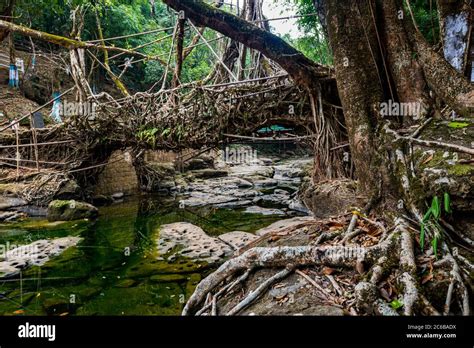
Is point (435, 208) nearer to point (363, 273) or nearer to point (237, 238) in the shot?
point (363, 273)

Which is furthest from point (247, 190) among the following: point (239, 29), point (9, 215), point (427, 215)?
point (427, 215)

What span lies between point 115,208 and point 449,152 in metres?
8.46

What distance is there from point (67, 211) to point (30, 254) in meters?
2.59

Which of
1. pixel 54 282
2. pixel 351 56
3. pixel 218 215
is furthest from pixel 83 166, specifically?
pixel 351 56

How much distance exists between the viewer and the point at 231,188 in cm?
1119

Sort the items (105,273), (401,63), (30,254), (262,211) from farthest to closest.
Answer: (262,211) → (30,254) → (105,273) → (401,63)

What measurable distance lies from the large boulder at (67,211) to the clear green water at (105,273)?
0.30 metres

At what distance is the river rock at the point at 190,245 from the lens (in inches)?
183

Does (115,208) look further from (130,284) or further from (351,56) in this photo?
(351,56)

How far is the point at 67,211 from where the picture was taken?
24.1 feet

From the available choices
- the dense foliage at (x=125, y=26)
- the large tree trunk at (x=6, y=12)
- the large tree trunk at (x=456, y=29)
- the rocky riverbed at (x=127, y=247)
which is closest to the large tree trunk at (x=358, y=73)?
the large tree trunk at (x=456, y=29)

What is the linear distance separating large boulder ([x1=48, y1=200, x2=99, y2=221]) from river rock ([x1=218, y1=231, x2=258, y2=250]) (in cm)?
379

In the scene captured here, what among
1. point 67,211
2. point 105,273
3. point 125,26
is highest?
point 125,26

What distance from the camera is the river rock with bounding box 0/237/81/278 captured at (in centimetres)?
438
